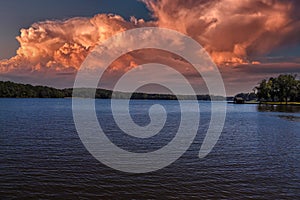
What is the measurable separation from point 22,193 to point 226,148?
25170mm

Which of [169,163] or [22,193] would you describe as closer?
[22,193]

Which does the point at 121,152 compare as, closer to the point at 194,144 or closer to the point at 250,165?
the point at 194,144

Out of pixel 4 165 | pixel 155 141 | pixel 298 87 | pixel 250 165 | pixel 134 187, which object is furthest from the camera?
pixel 298 87

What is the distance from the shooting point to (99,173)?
23.3 meters

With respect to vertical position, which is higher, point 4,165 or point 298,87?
point 298,87

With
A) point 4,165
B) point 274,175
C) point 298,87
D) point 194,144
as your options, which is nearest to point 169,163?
point 274,175

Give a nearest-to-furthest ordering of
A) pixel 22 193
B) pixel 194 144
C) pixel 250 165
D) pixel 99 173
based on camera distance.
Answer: pixel 22 193 → pixel 99 173 → pixel 250 165 → pixel 194 144

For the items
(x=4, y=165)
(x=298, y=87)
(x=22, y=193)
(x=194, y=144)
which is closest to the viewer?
(x=22, y=193)

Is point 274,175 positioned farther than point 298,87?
No

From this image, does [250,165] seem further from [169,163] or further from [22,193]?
[22,193]

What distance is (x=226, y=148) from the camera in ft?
117

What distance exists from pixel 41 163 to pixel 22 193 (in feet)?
25.9

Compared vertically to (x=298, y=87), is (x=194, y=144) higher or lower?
lower

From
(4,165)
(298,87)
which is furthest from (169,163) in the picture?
(298,87)
